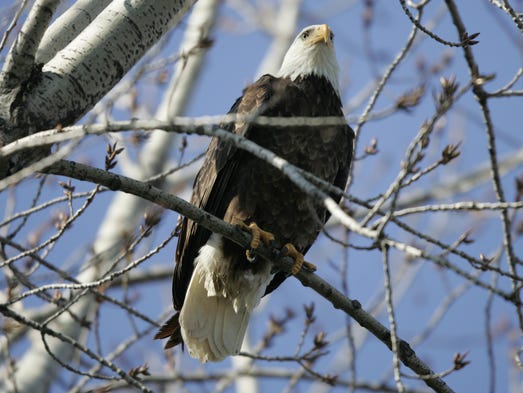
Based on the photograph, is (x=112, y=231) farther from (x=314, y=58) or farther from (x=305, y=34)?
(x=314, y=58)

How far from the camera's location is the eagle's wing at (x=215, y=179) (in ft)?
13.8

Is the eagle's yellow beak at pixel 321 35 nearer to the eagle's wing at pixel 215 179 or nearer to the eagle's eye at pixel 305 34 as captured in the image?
the eagle's eye at pixel 305 34

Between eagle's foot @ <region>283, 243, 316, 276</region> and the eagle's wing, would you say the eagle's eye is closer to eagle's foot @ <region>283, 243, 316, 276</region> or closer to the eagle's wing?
the eagle's wing

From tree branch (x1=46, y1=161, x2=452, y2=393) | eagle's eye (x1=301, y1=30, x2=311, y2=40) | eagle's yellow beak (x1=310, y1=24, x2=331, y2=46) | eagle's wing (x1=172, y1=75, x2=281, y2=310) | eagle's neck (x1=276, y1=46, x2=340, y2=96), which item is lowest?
tree branch (x1=46, y1=161, x2=452, y2=393)

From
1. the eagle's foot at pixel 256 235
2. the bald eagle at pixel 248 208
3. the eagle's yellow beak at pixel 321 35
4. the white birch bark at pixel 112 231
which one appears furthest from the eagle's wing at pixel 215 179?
the eagle's yellow beak at pixel 321 35

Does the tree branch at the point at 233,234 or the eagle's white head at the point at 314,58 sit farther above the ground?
the eagle's white head at the point at 314,58

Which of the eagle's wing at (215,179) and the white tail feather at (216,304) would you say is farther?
the white tail feather at (216,304)

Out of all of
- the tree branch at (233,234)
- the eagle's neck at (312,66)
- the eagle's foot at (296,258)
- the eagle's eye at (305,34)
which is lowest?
the tree branch at (233,234)

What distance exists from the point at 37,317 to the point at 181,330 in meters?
2.10

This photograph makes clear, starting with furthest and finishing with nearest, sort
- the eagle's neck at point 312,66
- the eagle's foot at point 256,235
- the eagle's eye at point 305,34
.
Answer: the eagle's eye at point 305,34 → the eagle's neck at point 312,66 → the eagle's foot at point 256,235

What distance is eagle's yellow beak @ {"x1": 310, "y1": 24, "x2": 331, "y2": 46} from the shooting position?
201 inches

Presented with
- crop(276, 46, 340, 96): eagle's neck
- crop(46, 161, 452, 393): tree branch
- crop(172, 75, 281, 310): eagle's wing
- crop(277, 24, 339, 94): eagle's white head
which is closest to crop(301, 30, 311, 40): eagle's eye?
crop(277, 24, 339, 94): eagle's white head

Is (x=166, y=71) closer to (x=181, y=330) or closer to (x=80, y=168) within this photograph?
(x=181, y=330)

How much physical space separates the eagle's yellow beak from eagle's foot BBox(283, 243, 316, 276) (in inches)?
59.6
